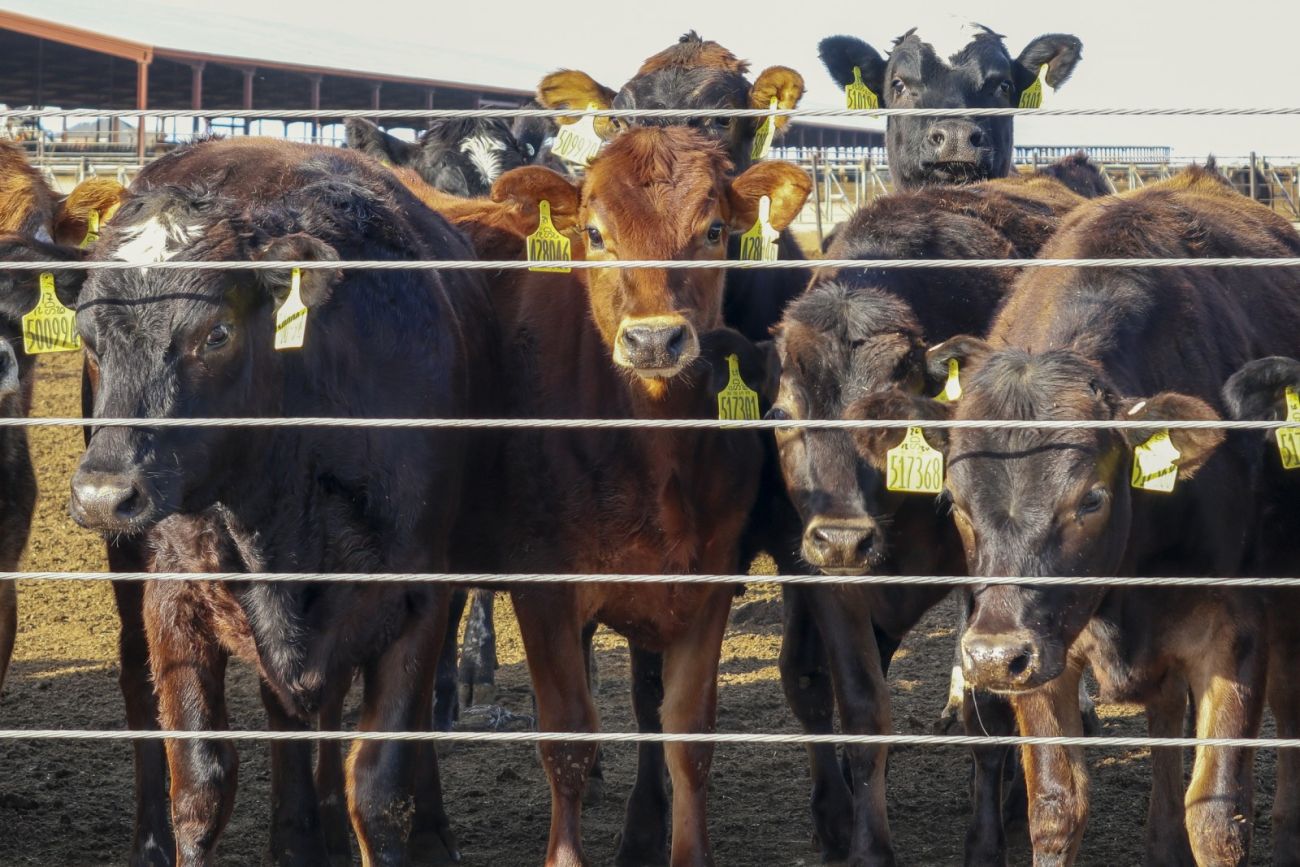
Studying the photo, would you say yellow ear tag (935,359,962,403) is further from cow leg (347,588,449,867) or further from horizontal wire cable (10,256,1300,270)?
cow leg (347,588,449,867)

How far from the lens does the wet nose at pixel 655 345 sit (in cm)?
482

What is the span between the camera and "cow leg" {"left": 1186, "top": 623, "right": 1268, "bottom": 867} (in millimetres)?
4582

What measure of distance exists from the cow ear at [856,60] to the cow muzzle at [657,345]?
13.5 ft

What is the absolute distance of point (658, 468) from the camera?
537 centimetres

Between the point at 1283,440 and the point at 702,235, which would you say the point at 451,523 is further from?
the point at 1283,440

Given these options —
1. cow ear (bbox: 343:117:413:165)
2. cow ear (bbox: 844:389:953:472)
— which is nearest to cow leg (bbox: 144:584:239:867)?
cow ear (bbox: 844:389:953:472)

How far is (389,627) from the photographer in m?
4.71

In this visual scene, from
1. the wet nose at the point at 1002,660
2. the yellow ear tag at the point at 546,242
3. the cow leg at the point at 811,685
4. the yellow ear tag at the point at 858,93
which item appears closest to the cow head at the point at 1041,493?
the wet nose at the point at 1002,660

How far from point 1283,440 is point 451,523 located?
7.95ft

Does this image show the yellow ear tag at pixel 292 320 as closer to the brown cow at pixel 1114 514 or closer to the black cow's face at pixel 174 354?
the black cow's face at pixel 174 354

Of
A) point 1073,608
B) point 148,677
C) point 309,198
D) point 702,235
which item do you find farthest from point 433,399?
point 1073,608

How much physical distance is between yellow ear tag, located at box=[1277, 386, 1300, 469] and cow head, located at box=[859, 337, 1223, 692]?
0.67ft

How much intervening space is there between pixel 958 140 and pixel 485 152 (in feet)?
9.65

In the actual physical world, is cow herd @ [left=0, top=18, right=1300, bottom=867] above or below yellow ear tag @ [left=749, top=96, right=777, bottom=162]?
below
